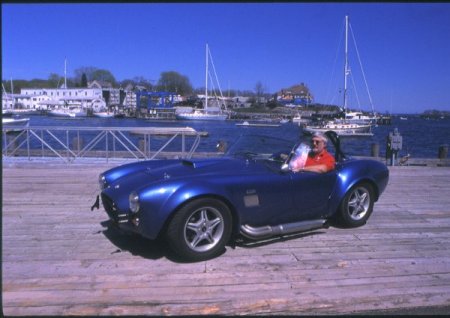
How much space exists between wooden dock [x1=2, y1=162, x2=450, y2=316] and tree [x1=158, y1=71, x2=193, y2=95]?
431ft

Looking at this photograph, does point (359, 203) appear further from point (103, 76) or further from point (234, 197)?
point (103, 76)

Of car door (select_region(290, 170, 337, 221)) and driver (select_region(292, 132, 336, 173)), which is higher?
driver (select_region(292, 132, 336, 173))

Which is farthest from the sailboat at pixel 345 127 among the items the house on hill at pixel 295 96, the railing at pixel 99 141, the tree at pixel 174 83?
the tree at pixel 174 83

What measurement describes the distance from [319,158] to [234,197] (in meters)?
1.51

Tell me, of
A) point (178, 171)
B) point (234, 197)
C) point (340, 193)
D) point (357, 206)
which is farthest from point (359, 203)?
point (178, 171)

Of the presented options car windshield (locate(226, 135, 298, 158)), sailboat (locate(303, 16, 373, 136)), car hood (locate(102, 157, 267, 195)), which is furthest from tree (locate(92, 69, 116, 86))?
car hood (locate(102, 157, 267, 195))

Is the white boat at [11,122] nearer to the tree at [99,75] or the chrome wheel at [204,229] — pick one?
the chrome wheel at [204,229]

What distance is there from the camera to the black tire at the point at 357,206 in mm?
5480

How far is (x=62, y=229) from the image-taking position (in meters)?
5.35

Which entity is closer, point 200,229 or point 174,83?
point 200,229

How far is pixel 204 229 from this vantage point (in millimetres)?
4266

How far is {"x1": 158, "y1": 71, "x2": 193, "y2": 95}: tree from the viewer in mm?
135500

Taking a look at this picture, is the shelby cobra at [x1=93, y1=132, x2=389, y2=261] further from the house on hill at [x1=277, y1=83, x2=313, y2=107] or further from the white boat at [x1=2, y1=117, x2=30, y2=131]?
the house on hill at [x1=277, y1=83, x2=313, y2=107]

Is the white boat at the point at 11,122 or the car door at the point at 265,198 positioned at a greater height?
the white boat at the point at 11,122
